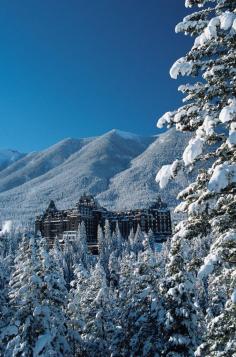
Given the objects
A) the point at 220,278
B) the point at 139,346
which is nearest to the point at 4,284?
the point at 139,346

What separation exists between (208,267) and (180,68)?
4524 millimetres

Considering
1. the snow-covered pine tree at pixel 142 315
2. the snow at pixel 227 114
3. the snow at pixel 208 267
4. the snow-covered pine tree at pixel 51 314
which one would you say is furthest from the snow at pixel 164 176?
the snow-covered pine tree at pixel 142 315

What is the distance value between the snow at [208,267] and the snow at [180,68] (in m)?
4.14

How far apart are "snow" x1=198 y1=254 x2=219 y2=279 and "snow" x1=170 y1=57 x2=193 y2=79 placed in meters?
4.14

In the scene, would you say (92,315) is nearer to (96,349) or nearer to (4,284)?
(96,349)

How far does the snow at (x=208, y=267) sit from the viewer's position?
869 centimetres

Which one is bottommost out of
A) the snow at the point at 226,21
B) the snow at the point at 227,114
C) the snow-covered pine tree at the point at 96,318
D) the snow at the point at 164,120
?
the snow-covered pine tree at the point at 96,318

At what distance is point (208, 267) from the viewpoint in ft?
28.9

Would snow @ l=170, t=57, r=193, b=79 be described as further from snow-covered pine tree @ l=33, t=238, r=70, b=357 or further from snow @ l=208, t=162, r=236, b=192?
snow-covered pine tree @ l=33, t=238, r=70, b=357

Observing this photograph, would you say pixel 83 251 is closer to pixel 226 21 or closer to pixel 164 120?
pixel 164 120

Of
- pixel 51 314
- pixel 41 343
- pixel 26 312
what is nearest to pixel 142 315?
pixel 51 314

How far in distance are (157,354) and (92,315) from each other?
338 inches

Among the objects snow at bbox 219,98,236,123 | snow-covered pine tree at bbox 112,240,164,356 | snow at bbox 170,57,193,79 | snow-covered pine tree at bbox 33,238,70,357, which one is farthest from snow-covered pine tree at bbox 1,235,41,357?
snow at bbox 219,98,236,123

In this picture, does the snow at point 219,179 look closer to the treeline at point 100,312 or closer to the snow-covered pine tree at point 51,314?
the treeline at point 100,312
